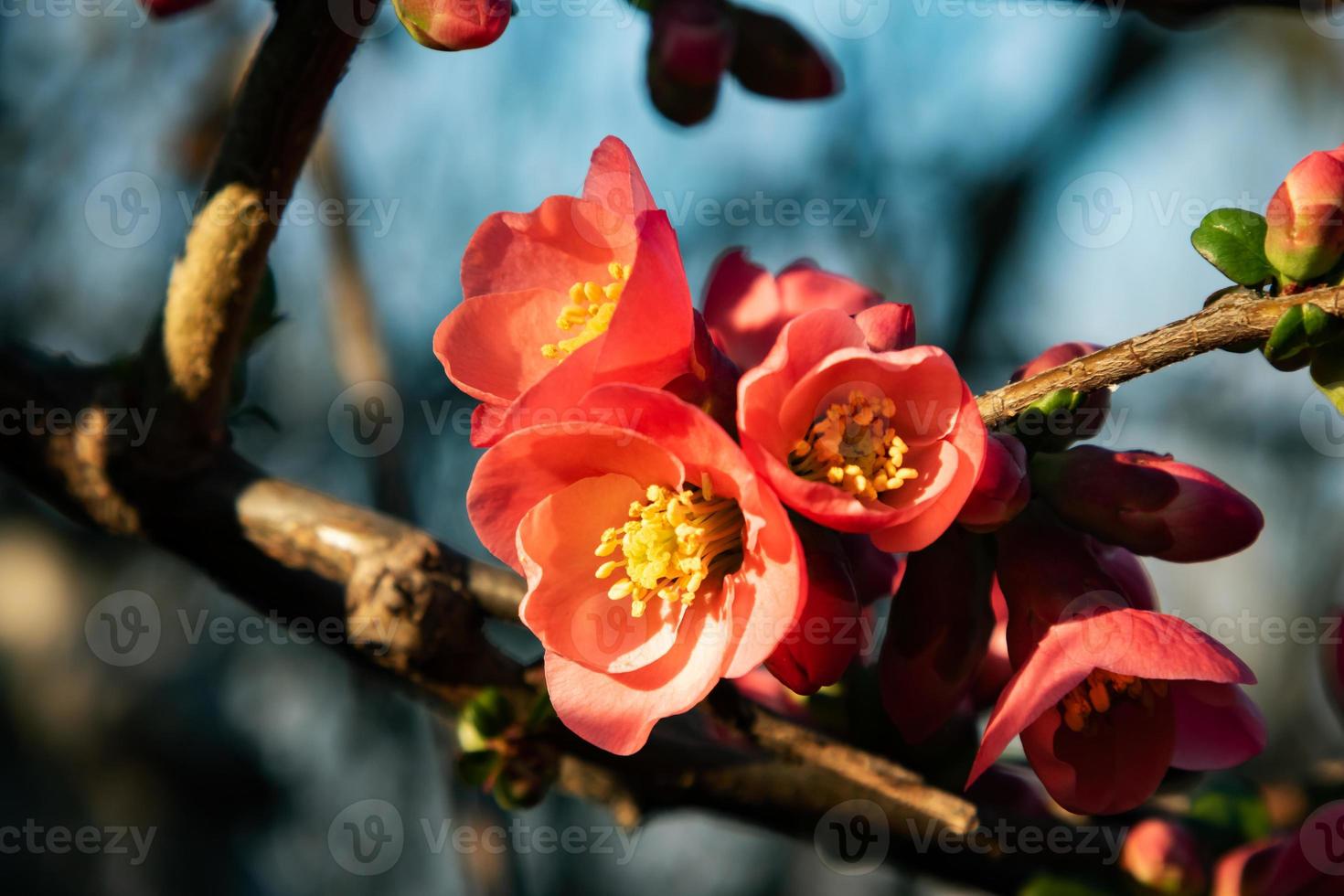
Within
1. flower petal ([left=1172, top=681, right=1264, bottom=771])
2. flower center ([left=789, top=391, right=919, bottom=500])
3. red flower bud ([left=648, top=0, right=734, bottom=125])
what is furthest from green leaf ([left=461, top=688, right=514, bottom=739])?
red flower bud ([left=648, top=0, right=734, bottom=125])

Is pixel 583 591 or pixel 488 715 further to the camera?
pixel 488 715

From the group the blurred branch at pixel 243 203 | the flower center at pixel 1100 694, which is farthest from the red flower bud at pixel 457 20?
the flower center at pixel 1100 694

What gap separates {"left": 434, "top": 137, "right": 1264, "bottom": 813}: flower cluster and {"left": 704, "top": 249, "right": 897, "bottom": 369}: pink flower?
0.64ft

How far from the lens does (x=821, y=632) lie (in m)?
0.68

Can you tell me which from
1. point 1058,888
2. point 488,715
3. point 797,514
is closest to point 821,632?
point 797,514

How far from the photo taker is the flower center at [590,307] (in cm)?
78

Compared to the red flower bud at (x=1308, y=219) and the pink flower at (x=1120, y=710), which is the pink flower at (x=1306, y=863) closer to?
the pink flower at (x=1120, y=710)

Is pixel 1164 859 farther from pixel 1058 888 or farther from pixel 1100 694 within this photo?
pixel 1100 694

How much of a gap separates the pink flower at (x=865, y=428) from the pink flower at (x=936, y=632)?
0.10m

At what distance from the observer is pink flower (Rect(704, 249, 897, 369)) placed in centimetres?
98

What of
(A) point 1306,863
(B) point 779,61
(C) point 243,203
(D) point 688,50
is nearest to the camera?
(C) point 243,203

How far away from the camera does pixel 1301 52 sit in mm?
4117

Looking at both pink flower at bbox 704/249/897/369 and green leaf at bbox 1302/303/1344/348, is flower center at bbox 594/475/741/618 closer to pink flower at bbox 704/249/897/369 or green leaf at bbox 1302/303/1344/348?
pink flower at bbox 704/249/897/369

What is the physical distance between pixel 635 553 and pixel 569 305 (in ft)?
0.65
